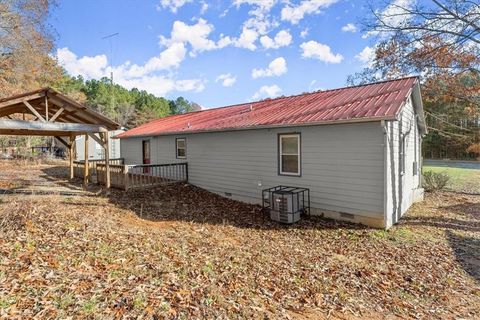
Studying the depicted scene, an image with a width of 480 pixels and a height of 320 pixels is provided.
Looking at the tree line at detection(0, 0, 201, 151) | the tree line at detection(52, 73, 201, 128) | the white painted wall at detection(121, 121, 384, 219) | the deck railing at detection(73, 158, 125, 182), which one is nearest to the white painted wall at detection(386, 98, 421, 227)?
the white painted wall at detection(121, 121, 384, 219)

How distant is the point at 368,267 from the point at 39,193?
9.94 m

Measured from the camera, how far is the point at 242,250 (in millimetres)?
5695

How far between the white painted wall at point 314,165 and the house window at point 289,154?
171mm

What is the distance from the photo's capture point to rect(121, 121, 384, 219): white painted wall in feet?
24.6

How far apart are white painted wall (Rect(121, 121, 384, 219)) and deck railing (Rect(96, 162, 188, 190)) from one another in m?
0.98

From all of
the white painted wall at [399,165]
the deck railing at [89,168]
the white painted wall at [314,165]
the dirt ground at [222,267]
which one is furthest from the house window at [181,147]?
the white painted wall at [399,165]

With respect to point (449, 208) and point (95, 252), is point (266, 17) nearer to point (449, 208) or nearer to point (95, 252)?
point (449, 208)

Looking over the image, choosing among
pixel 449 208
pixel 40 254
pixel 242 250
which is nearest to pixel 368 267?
pixel 242 250

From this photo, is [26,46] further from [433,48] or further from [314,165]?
A: [433,48]

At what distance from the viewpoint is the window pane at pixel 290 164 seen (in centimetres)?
916

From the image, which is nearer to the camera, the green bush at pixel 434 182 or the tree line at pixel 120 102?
the green bush at pixel 434 182

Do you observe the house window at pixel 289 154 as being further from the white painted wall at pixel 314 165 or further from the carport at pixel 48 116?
the carport at pixel 48 116

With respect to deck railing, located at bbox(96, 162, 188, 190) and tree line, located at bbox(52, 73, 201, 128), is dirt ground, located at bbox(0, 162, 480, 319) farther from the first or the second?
tree line, located at bbox(52, 73, 201, 128)

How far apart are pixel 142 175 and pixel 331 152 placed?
8.10 metres
